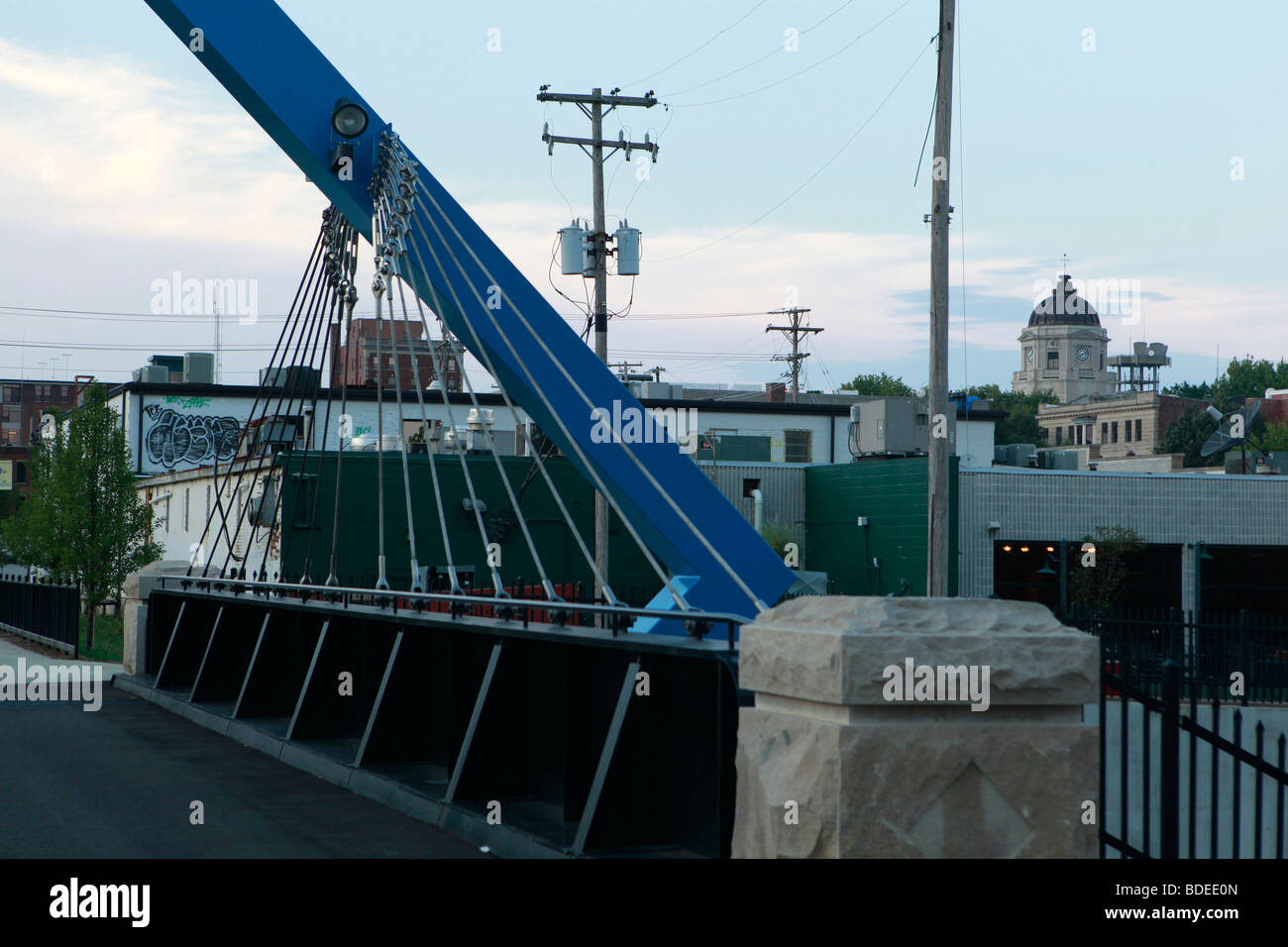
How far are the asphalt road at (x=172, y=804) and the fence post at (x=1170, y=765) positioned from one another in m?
4.70

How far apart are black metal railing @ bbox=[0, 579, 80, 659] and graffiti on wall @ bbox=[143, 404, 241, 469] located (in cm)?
2149

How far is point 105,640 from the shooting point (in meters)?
32.5

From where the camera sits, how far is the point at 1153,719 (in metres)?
19.4

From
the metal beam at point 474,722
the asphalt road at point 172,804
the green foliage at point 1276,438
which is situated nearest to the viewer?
the asphalt road at point 172,804

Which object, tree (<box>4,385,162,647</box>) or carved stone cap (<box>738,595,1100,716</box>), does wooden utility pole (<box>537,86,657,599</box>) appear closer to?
tree (<box>4,385,162,647</box>)

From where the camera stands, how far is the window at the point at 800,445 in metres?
59.1

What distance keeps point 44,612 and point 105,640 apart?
221 cm

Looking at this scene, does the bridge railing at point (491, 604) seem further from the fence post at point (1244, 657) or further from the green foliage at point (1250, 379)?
the green foliage at point (1250, 379)

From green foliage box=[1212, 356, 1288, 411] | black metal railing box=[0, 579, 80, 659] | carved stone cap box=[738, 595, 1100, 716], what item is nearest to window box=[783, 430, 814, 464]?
black metal railing box=[0, 579, 80, 659]

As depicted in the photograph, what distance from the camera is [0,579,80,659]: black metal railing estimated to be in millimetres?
28125

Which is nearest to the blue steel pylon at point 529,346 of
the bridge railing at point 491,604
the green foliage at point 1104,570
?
the bridge railing at point 491,604
